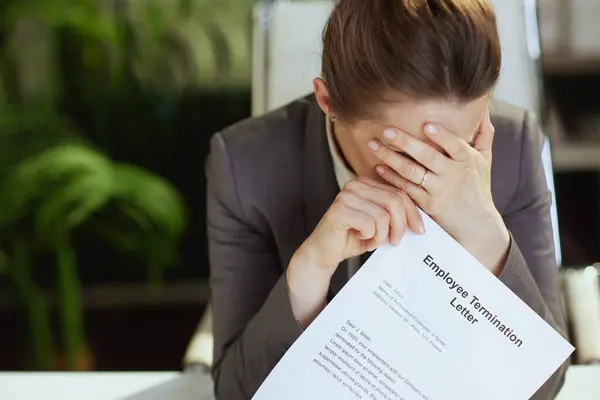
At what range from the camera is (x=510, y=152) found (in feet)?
3.41

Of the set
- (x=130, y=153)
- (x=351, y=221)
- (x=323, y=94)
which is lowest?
(x=130, y=153)

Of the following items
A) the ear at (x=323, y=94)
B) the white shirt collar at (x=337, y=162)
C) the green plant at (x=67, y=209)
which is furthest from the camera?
the green plant at (x=67, y=209)

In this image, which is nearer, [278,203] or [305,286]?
[305,286]

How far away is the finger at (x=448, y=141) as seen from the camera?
0.81m

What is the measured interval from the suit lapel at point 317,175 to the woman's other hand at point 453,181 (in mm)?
174

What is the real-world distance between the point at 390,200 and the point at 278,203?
0.81 ft

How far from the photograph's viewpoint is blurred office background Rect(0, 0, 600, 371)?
1742 millimetres

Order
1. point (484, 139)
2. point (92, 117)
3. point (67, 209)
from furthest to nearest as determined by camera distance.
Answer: point (92, 117) < point (67, 209) < point (484, 139)

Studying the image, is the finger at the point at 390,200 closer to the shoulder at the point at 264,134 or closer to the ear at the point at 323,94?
the ear at the point at 323,94

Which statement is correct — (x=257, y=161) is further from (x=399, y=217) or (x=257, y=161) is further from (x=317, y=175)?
(x=399, y=217)

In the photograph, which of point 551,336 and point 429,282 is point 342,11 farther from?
point 551,336

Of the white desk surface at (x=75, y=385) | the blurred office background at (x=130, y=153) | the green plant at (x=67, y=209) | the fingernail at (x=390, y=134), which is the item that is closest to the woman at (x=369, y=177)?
the fingernail at (x=390, y=134)

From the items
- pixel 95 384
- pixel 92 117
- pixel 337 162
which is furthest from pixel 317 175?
pixel 92 117

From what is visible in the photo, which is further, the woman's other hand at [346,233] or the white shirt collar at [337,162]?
the white shirt collar at [337,162]
